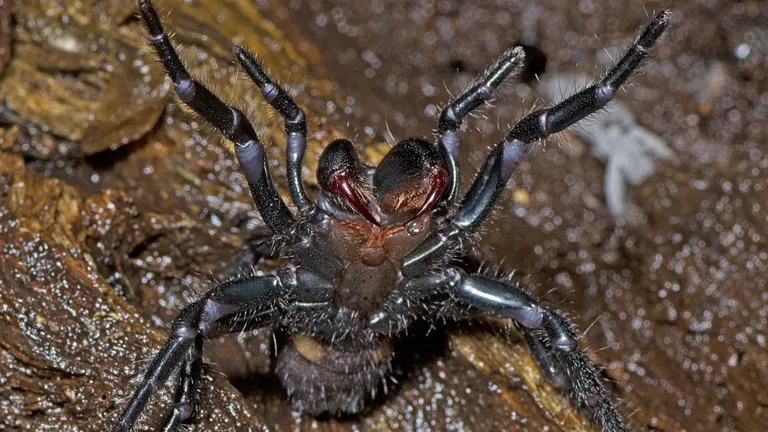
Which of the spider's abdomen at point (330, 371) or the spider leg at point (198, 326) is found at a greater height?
the spider leg at point (198, 326)

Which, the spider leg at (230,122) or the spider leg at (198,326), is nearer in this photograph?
the spider leg at (230,122)

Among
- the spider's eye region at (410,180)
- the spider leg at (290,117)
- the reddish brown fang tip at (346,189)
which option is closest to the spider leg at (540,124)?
the spider's eye region at (410,180)

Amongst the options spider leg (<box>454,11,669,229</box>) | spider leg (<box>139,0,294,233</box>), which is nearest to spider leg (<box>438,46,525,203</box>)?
spider leg (<box>454,11,669,229</box>)

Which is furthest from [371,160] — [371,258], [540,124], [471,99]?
[540,124]

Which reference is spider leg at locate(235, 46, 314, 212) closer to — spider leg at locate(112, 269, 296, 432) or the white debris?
spider leg at locate(112, 269, 296, 432)

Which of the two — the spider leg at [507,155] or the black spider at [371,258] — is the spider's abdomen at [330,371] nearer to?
the black spider at [371,258]

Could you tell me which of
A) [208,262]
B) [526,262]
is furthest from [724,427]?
[208,262]
